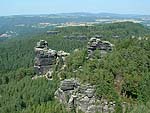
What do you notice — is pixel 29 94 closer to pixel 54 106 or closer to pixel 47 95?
pixel 47 95

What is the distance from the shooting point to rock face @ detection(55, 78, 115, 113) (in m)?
40.8

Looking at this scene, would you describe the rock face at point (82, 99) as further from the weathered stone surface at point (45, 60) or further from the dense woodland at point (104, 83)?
the weathered stone surface at point (45, 60)

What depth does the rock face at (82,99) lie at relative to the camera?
40775 millimetres

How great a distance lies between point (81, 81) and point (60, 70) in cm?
1236

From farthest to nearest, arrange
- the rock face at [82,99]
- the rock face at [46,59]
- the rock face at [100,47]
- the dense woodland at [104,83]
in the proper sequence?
the rock face at [46,59] < the rock face at [100,47] < the dense woodland at [104,83] < the rock face at [82,99]

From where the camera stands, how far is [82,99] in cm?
4169

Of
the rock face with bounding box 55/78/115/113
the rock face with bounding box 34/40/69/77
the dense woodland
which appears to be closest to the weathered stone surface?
the rock face with bounding box 34/40/69/77

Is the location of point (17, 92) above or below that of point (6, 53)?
above

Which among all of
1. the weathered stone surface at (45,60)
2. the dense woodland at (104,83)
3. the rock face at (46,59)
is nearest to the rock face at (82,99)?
the dense woodland at (104,83)

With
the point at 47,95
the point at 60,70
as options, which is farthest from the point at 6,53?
the point at 47,95

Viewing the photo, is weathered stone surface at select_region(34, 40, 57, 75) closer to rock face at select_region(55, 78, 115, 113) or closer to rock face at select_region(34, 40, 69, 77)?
rock face at select_region(34, 40, 69, 77)

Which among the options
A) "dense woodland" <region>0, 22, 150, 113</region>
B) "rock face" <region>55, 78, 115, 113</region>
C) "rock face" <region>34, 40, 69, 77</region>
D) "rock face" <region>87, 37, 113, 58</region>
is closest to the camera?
"rock face" <region>55, 78, 115, 113</region>

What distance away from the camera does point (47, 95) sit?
4812cm

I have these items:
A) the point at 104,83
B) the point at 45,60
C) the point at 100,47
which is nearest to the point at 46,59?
the point at 45,60
